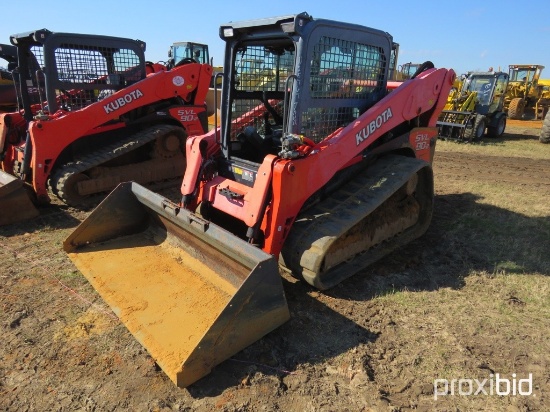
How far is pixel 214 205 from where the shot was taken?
3936 millimetres

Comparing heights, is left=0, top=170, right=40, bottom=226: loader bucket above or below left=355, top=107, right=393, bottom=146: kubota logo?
below

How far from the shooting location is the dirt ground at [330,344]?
2518mm

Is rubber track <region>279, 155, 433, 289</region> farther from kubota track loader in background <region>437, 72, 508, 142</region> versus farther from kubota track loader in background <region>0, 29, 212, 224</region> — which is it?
kubota track loader in background <region>437, 72, 508, 142</region>

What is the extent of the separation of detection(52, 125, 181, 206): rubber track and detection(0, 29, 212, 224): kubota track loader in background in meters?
0.01

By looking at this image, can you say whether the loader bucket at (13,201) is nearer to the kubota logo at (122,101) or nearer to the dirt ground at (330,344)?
the dirt ground at (330,344)

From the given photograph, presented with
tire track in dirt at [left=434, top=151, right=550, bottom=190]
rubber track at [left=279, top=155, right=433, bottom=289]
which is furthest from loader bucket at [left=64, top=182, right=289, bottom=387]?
tire track in dirt at [left=434, top=151, right=550, bottom=190]

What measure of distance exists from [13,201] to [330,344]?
441 centimetres

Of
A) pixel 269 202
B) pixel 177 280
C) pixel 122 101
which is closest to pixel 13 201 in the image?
pixel 122 101

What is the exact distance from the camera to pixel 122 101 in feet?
20.5

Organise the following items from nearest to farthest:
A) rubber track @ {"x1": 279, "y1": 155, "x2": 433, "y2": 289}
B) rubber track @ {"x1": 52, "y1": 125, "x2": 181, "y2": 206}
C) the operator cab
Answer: rubber track @ {"x1": 279, "y1": 155, "x2": 433, "y2": 289}
rubber track @ {"x1": 52, "y1": 125, "x2": 181, "y2": 206}
the operator cab

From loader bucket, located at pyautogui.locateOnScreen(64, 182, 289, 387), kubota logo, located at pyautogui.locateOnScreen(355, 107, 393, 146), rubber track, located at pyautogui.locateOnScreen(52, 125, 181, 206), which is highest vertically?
kubota logo, located at pyautogui.locateOnScreen(355, 107, 393, 146)

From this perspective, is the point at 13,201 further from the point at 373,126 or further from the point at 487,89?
the point at 487,89

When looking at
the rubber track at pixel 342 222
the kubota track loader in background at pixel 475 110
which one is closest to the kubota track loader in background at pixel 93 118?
the rubber track at pixel 342 222

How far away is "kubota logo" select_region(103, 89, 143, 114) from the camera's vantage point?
6137 mm
